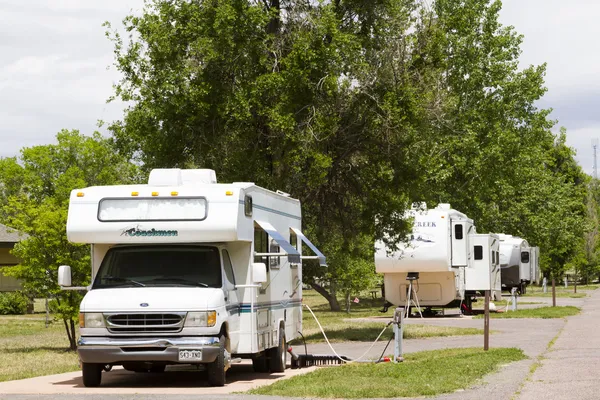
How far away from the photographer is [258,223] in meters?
15.1

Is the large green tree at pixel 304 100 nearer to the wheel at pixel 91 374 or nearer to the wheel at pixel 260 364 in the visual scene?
the wheel at pixel 260 364

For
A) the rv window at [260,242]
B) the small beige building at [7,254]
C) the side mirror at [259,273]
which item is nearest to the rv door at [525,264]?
the small beige building at [7,254]

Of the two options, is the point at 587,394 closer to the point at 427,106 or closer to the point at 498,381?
the point at 498,381

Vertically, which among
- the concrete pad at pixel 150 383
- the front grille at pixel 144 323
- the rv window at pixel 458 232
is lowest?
the concrete pad at pixel 150 383

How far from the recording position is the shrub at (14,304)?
42.4 metres

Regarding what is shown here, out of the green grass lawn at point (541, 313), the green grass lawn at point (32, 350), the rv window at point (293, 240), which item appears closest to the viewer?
the green grass lawn at point (32, 350)

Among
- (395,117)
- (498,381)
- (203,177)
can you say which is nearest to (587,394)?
(498,381)

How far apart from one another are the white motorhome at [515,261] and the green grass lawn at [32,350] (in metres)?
23.4

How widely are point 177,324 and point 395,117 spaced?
10.3 metres

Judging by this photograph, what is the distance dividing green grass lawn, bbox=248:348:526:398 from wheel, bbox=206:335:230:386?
646 mm

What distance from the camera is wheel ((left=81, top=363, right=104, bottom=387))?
13.7m

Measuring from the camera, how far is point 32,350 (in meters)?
23.0

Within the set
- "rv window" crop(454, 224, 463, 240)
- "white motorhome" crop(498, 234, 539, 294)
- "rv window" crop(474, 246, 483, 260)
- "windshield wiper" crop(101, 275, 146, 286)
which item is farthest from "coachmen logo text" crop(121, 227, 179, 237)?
"white motorhome" crop(498, 234, 539, 294)

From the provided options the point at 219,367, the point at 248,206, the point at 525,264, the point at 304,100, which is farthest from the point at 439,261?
the point at 525,264
